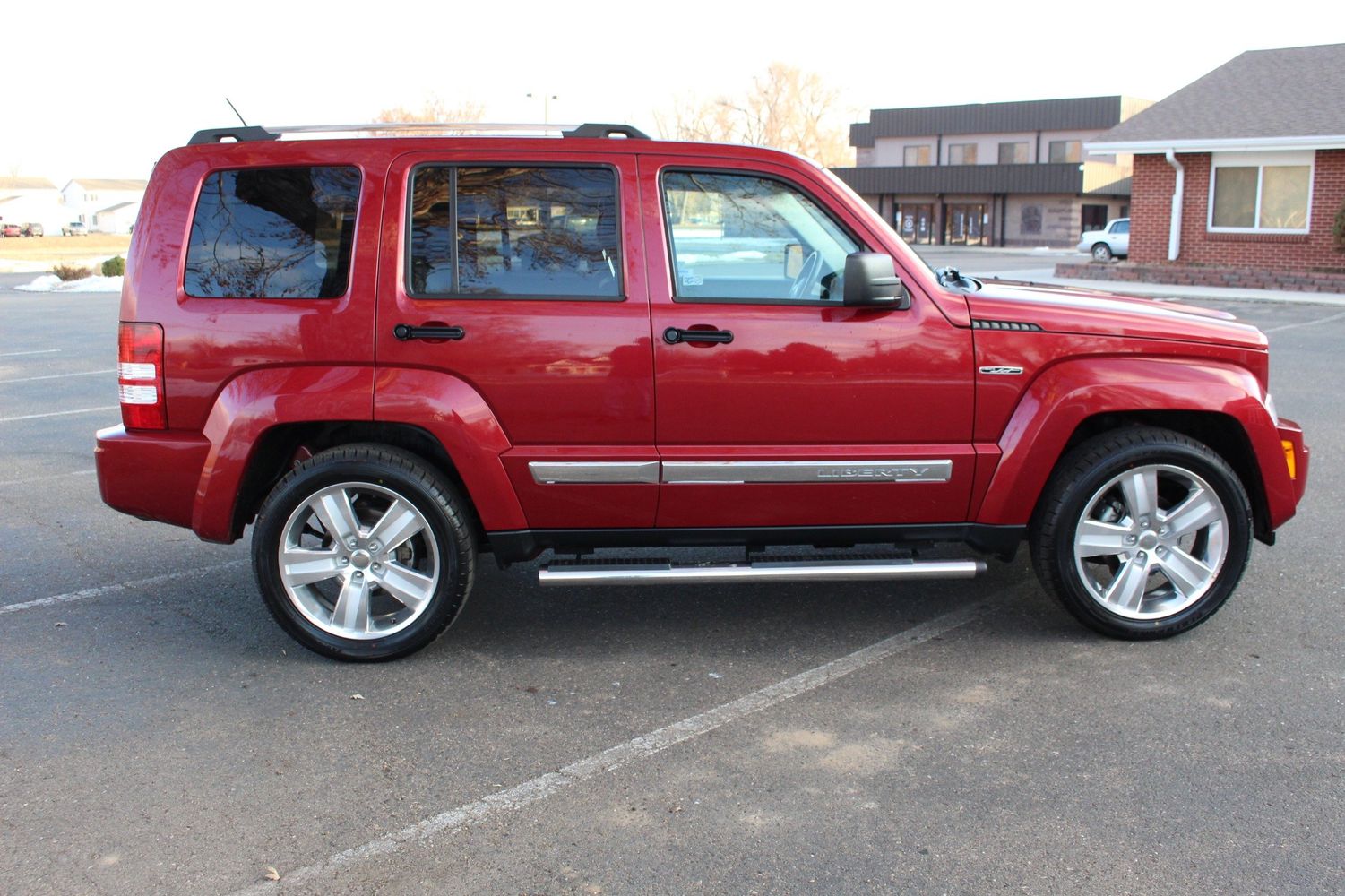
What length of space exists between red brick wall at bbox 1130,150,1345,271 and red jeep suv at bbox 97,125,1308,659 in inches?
941

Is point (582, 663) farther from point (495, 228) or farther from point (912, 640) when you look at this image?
point (495, 228)

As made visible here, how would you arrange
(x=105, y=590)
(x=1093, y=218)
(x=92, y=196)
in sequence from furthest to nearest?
(x=92, y=196) < (x=1093, y=218) < (x=105, y=590)

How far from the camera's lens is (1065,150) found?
200 ft

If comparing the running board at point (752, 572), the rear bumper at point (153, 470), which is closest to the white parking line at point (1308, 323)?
the running board at point (752, 572)

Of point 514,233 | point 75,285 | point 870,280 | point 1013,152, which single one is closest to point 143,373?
point 514,233

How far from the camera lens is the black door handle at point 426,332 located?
4.54m

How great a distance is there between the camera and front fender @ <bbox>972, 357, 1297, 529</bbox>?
15.4 feet

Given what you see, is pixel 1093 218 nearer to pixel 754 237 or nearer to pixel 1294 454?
pixel 1294 454

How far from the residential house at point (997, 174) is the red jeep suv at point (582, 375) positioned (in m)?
53.7

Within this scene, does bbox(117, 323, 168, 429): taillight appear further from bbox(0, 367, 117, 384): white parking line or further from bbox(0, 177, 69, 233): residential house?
bbox(0, 177, 69, 233): residential house

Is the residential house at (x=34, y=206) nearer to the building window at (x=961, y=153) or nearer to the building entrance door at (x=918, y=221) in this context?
the building entrance door at (x=918, y=221)

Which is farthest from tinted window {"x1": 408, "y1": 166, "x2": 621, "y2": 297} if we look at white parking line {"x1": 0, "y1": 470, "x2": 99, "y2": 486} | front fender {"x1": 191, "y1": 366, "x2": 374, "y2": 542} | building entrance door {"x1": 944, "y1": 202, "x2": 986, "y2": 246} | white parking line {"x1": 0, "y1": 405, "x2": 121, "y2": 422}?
building entrance door {"x1": 944, "y1": 202, "x2": 986, "y2": 246}

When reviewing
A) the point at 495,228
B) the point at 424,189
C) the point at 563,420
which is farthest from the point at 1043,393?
the point at 424,189

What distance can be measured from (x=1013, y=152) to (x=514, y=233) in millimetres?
62769
